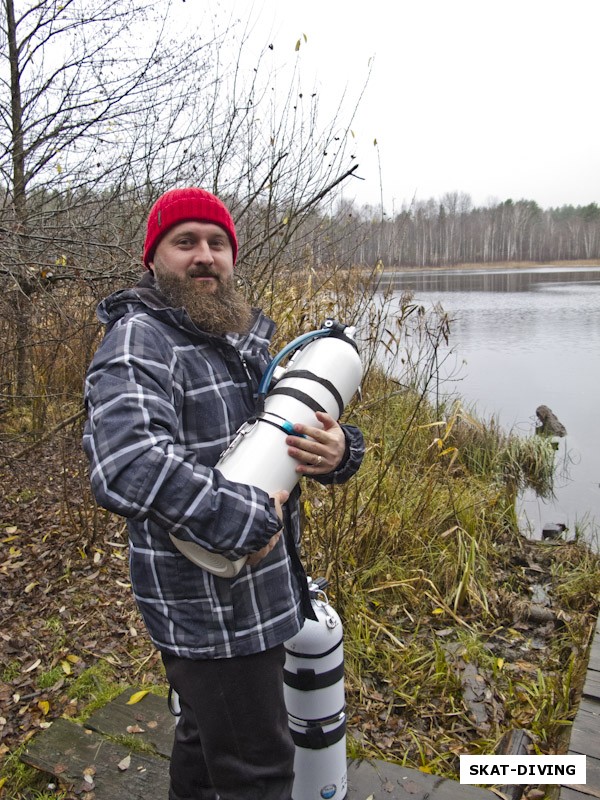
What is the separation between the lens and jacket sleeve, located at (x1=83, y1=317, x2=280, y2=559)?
4.14 feet

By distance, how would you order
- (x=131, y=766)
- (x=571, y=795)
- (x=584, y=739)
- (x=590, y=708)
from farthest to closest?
(x=590, y=708) < (x=584, y=739) < (x=131, y=766) < (x=571, y=795)

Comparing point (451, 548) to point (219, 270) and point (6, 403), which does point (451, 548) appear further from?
point (6, 403)

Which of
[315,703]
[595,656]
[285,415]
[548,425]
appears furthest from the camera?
[548,425]

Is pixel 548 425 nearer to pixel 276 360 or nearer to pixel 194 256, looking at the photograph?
pixel 276 360

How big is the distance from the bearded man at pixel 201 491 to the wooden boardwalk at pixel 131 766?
2.05ft

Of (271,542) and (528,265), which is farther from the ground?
(528,265)

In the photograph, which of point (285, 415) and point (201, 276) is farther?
point (201, 276)

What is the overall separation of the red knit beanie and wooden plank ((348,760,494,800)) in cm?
198

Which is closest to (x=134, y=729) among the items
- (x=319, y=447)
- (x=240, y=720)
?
(x=240, y=720)

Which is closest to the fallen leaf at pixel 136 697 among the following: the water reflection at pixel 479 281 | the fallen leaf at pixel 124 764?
the fallen leaf at pixel 124 764

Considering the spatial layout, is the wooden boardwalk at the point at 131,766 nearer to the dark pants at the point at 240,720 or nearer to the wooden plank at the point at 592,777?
the wooden plank at the point at 592,777

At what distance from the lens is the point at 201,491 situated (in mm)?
1285

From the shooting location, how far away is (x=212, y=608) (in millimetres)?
1464
